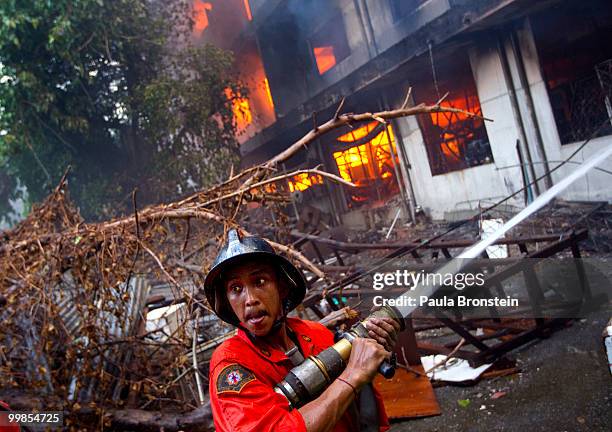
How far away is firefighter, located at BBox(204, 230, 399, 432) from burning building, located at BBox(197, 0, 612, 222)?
5740mm

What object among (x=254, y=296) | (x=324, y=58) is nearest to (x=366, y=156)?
(x=324, y=58)

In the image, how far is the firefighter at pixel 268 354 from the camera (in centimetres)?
175

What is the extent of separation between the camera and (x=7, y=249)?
5125 mm

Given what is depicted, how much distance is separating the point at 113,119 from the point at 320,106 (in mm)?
7834

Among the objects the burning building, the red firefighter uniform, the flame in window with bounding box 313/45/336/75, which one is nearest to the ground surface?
the red firefighter uniform

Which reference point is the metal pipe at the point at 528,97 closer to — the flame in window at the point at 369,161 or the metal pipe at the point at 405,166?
the metal pipe at the point at 405,166

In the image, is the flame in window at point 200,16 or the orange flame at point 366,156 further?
the flame in window at point 200,16

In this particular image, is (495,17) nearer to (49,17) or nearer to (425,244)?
(425,244)

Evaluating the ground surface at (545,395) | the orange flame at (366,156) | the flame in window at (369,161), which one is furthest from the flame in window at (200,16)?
the ground surface at (545,395)

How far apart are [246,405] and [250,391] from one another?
60 mm

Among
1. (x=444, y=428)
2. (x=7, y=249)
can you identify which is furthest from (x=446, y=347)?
(x=7, y=249)

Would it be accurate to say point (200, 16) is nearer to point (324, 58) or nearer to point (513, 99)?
point (324, 58)

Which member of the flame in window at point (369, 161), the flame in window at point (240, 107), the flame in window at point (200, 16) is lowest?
the flame in window at point (369, 161)

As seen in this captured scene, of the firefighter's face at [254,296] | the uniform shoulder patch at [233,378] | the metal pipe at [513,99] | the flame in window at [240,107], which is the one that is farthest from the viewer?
the flame in window at [240,107]
